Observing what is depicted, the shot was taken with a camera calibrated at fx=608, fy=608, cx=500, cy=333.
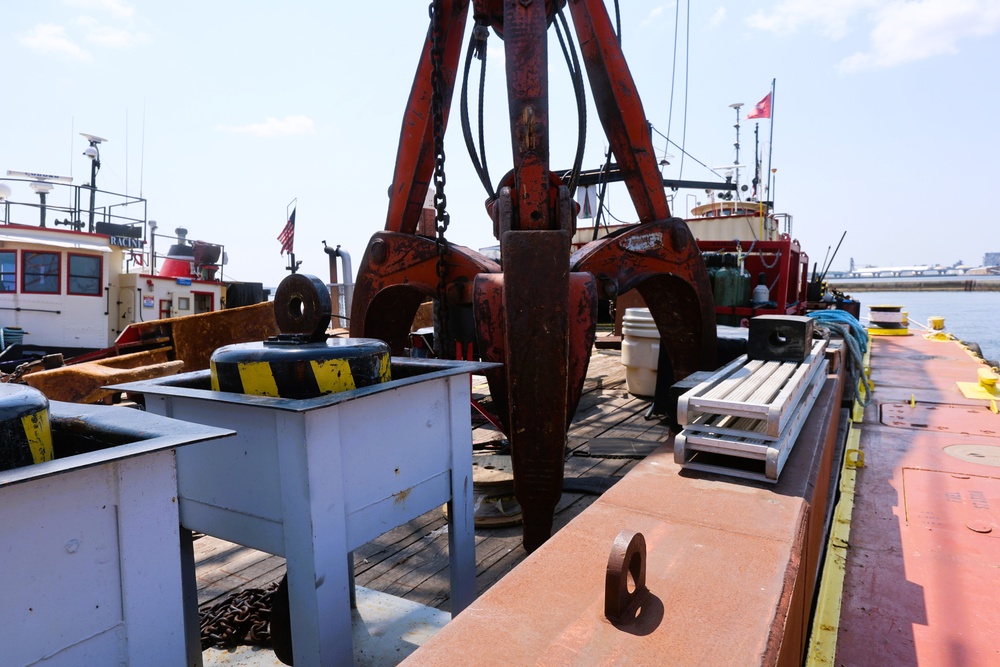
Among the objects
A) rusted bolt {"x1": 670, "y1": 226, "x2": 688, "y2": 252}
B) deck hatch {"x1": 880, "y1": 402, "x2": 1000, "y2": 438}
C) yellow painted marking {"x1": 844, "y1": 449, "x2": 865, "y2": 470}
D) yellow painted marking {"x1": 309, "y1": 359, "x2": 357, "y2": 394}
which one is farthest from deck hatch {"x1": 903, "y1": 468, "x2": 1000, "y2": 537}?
yellow painted marking {"x1": 309, "y1": 359, "x2": 357, "y2": 394}

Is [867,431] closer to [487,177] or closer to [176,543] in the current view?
[487,177]

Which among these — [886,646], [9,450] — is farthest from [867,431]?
[9,450]

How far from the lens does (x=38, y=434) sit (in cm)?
143

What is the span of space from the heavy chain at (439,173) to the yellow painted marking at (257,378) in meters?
1.66

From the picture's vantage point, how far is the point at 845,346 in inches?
238

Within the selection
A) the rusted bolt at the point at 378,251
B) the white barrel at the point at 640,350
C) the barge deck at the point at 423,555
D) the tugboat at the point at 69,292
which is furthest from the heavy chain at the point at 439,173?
the tugboat at the point at 69,292

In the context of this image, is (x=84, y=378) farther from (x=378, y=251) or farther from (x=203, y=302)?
(x=203, y=302)

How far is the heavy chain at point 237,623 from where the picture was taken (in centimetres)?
266

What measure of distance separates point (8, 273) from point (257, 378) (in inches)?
535

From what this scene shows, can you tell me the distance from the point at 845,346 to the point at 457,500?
500 centimetres

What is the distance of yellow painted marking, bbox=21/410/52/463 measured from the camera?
54.9 inches

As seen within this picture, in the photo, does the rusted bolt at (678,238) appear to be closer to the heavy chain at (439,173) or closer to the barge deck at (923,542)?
the heavy chain at (439,173)

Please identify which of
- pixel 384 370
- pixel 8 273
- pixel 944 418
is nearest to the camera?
pixel 384 370

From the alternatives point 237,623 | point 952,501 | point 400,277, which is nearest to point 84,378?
point 400,277
